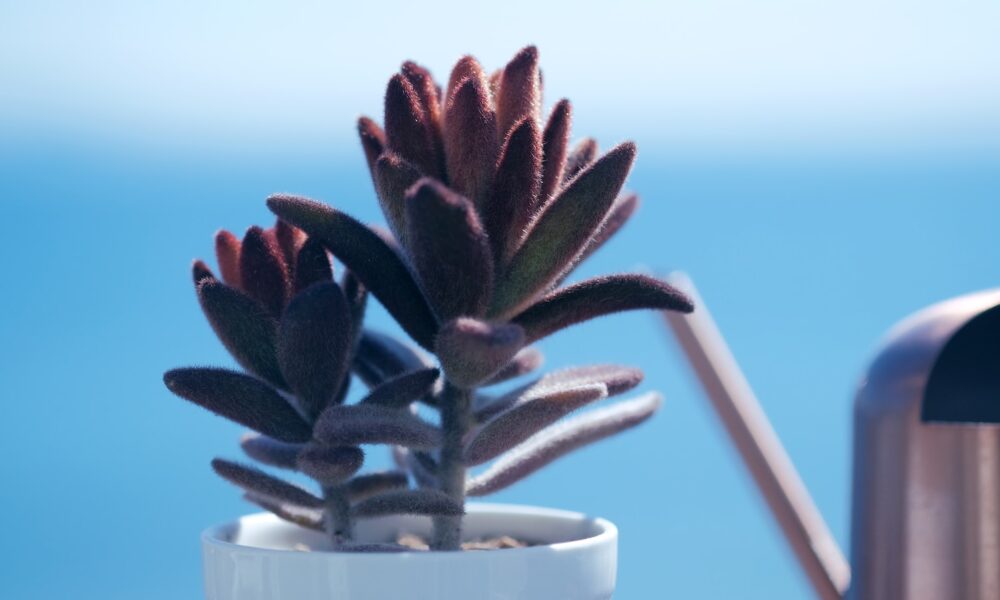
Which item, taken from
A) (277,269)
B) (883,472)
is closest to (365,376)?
(277,269)

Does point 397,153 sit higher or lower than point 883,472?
higher

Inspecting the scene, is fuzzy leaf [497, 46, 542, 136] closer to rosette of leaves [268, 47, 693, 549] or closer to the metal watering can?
rosette of leaves [268, 47, 693, 549]

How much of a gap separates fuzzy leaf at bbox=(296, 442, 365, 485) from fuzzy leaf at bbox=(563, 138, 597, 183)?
134 mm

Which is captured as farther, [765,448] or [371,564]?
[765,448]

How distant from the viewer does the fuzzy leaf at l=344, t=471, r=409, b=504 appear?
1.26 feet

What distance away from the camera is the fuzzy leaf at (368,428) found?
30 centimetres

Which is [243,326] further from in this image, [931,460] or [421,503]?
[931,460]

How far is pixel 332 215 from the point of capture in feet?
1.10

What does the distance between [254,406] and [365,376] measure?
0.25ft

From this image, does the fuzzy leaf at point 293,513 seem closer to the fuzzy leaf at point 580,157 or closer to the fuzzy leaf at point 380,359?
the fuzzy leaf at point 380,359

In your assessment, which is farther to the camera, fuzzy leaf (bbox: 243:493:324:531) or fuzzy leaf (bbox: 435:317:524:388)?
fuzzy leaf (bbox: 243:493:324:531)

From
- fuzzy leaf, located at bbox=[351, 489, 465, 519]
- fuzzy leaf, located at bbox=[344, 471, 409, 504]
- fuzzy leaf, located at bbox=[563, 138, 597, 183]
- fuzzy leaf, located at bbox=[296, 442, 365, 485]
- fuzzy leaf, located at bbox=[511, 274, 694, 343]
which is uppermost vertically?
fuzzy leaf, located at bbox=[563, 138, 597, 183]

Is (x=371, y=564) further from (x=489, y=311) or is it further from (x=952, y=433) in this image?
(x=952, y=433)

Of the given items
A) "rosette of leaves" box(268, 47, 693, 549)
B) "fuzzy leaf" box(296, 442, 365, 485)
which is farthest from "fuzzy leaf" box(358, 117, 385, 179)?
"fuzzy leaf" box(296, 442, 365, 485)
